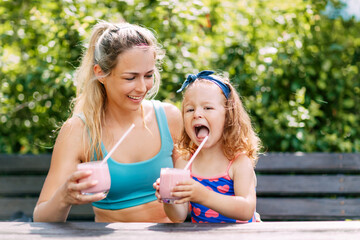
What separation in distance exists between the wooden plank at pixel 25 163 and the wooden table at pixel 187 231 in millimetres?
1503

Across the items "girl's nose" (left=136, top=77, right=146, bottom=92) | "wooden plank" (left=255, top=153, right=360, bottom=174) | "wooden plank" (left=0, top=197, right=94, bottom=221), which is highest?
"girl's nose" (left=136, top=77, right=146, bottom=92)

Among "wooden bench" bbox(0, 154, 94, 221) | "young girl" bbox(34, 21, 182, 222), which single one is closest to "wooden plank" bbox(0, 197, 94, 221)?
"wooden bench" bbox(0, 154, 94, 221)

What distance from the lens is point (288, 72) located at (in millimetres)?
3475

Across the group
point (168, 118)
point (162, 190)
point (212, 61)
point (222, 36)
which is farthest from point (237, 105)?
point (222, 36)

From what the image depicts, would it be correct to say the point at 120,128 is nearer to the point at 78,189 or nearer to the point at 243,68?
the point at 78,189

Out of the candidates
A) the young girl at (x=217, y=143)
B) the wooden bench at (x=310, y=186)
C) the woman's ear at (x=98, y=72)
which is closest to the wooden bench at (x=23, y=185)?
the wooden bench at (x=310, y=186)

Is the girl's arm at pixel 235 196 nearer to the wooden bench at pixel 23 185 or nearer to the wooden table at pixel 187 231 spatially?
the wooden table at pixel 187 231

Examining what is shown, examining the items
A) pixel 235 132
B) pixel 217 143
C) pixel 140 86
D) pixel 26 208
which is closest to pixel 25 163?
pixel 26 208

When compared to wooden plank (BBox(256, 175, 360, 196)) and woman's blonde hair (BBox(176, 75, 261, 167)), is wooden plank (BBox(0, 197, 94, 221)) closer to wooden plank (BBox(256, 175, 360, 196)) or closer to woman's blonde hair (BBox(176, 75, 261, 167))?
wooden plank (BBox(256, 175, 360, 196))

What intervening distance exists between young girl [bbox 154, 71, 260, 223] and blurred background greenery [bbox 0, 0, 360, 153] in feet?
3.81

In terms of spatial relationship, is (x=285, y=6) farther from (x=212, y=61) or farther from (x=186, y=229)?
(x=186, y=229)

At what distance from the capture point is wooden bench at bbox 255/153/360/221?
10.3ft

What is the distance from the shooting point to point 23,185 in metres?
3.28

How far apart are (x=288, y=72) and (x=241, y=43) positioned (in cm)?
45
